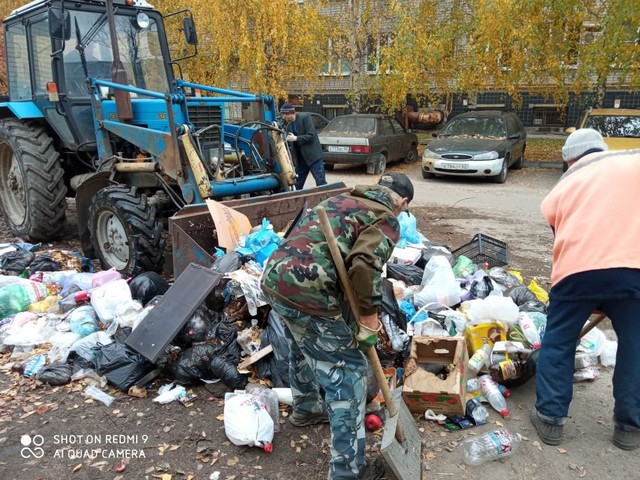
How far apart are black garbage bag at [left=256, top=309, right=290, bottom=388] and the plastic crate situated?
2613 mm

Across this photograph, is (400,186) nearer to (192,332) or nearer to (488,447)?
(488,447)

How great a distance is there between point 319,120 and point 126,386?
13.6 m

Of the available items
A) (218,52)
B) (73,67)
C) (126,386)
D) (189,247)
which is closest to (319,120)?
(218,52)

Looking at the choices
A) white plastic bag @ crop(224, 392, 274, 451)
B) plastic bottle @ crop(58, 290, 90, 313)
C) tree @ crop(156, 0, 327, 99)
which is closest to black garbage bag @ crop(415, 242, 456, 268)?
white plastic bag @ crop(224, 392, 274, 451)

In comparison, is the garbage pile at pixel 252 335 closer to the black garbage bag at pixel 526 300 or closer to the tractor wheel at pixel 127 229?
the black garbage bag at pixel 526 300

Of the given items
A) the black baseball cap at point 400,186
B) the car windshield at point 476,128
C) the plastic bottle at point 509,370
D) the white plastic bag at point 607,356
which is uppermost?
the black baseball cap at point 400,186

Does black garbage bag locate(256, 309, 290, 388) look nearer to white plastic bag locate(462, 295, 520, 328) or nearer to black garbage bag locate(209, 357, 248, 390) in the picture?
black garbage bag locate(209, 357, 248, 390)

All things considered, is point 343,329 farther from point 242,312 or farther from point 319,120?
point 319,120

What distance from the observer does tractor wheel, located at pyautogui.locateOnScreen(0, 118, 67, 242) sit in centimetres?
597

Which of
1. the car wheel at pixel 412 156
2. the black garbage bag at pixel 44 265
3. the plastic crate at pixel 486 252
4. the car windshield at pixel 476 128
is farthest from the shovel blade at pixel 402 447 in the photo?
the car wheel at pixel 412 156

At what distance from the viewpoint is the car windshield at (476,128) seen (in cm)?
1260

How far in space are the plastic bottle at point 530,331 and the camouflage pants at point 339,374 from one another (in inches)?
69.0

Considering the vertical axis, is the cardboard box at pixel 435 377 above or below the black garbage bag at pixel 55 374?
above

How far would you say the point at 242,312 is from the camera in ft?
13.5
